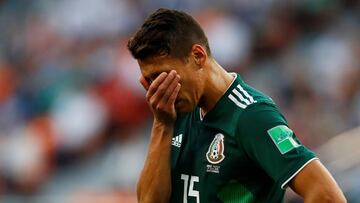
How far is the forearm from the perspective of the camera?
3.34 m

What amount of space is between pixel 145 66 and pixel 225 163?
1.57 feet

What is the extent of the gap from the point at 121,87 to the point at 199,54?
13.7 feet

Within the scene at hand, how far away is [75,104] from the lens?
7598 millimetres

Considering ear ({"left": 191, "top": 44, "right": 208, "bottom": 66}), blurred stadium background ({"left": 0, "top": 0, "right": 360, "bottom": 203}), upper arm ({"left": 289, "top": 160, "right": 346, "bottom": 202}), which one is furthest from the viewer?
blurred stadium background ({"left": 0, "top": 0, "right": 360, "bottom": 203})

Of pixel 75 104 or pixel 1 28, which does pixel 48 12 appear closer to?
pixel 1 28

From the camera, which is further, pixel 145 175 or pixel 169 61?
pixel 145 175

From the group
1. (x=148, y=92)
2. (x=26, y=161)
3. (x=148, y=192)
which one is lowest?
(x=26, y=161)

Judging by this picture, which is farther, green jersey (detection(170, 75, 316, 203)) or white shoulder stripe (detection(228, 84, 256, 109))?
white shoulder stripe (detection(228, 84, 256, 109))

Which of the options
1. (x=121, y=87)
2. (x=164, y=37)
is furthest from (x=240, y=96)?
(x=121, y=87)

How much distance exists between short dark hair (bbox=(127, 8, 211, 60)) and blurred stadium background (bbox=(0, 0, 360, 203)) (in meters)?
3.17

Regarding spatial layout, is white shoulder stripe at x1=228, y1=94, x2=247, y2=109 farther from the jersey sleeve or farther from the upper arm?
the upper arm

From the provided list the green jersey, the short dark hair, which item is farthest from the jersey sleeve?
the short dark hair

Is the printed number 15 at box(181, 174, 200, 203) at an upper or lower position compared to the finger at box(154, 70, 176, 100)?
lower

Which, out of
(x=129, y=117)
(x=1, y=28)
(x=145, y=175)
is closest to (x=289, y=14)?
(x=129, y=117)
